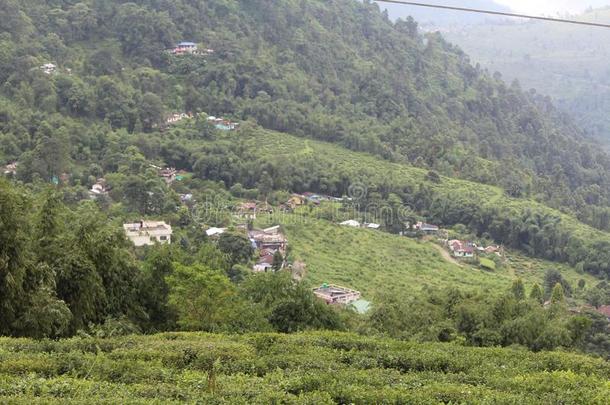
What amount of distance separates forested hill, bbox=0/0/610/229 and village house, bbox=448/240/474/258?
906 centimetres

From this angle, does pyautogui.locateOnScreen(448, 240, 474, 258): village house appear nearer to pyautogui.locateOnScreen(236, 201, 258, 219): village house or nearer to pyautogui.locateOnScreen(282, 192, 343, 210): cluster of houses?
pyautogui.locateOnScreen(282, 192, 343, 210): cluster of houses

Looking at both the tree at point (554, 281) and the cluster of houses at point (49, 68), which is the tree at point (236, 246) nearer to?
the tree at point (554, 281)

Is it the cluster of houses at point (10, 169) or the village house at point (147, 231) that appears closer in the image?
the village house at point (147, 231)

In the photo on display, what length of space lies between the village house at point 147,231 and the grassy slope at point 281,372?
1183cm

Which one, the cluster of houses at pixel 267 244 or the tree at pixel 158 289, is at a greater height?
the tree at pixel 158 289

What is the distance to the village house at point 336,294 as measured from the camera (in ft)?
64.0

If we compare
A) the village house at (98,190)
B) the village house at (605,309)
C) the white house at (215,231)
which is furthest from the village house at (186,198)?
the village house at (605,309)

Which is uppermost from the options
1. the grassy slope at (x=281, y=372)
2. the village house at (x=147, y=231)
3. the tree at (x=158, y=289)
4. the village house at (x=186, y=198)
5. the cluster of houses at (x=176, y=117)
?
the grassy slope at (x=281, y=372)

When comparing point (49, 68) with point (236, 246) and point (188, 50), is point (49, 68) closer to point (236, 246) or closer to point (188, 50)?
point (188, 50)

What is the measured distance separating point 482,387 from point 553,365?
76.5 inches

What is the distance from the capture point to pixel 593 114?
85312mm

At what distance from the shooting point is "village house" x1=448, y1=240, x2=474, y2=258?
27938mm

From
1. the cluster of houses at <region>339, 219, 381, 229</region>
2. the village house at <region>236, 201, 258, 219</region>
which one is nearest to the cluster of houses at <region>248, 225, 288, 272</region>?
the village house at <region>236, 201, 258, 219</region>

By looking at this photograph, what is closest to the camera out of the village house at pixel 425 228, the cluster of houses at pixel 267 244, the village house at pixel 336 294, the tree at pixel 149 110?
the village house at pixel 336 294
